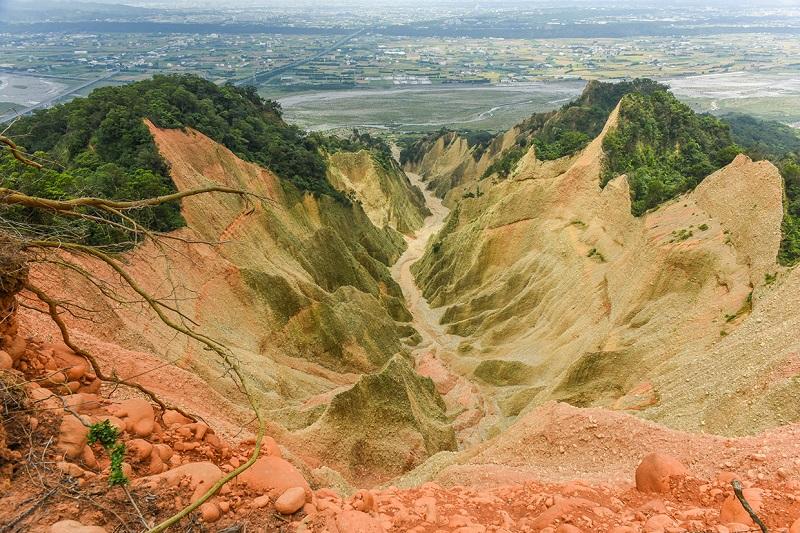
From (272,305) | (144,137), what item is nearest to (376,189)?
(144,137)

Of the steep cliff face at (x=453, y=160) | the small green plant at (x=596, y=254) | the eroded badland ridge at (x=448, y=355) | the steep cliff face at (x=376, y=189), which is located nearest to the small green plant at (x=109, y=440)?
the eroded badland ridge at (x=448, y=355)

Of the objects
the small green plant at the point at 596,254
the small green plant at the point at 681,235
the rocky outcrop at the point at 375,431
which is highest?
the small green plant at the point at 681,235

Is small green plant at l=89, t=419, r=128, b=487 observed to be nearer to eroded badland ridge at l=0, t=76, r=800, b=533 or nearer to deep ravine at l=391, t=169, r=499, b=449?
eroded badland ridge at l=0, t=76, r=800, b=533

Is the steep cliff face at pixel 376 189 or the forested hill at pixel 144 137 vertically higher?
the forested hill at pixel 144 137

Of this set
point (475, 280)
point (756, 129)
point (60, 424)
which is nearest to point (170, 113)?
point (475, 280)

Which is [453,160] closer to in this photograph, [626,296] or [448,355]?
[448,355]

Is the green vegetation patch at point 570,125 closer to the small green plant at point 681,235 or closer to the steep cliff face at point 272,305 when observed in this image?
the small green plant at point 681,235
